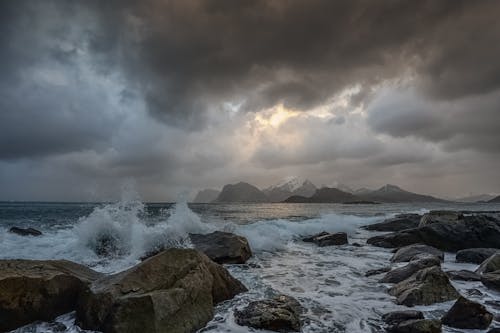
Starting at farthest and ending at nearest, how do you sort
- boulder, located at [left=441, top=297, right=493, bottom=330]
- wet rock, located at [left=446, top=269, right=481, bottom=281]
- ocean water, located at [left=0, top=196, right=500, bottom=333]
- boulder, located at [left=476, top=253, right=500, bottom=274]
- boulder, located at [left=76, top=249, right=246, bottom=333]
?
boulder, located at [left=476, top=253, right=500, bottom=274] → wet rock, located at [left=446, top=269, right=481, bottom=281] → ocean water, located at [left=0, top=196, right=500, bottom=333] → boulder, located at [left=441, top=297, right=493, bottom=330] → boulder, located at [left=76, top=249, right=246, bottom=333]

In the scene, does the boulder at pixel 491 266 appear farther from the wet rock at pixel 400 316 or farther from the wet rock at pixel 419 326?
the wet rock at pixel 419 326

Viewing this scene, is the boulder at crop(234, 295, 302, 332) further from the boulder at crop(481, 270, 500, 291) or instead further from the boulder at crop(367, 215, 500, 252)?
the boulder at crop(367, 215, 500, 252)

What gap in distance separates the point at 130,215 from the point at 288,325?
1302cm

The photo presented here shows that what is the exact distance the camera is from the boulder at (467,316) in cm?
615

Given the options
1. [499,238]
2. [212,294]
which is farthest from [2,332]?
[499,238]

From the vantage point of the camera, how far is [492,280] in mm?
8734

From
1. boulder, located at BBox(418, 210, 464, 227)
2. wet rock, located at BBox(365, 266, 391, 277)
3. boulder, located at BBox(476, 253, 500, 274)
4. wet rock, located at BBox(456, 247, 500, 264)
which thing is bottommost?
wet rock, located at BBox(365, 266, 391, 277)

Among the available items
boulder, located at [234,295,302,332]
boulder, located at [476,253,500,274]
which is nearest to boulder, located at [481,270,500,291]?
boulder, located at [476,253,500,274]

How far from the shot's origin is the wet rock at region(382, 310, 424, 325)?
6.33 metres

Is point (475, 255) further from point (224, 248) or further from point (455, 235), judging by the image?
point (224, 248)

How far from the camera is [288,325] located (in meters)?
6.21

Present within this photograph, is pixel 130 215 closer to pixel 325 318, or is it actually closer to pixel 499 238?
pixel 325 318

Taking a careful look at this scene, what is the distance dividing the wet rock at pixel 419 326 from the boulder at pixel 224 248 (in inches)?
308

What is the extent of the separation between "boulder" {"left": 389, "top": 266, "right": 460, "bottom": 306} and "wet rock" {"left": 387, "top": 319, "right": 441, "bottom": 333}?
5.53ft
